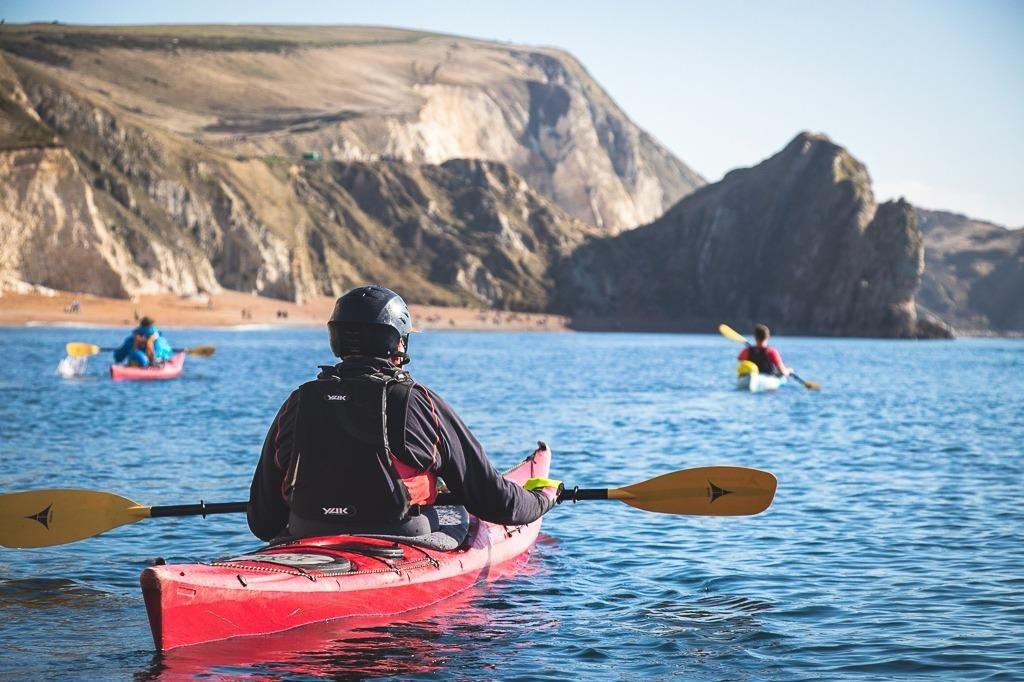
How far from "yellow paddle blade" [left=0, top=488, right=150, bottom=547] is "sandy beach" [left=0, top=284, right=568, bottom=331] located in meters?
86.9

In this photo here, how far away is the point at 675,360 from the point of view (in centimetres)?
7406

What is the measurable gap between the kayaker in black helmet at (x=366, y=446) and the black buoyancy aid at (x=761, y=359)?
31180 mm

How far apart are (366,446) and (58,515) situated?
3276 millimetres

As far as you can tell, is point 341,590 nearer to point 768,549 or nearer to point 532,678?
point 532,678

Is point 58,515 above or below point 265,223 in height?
below

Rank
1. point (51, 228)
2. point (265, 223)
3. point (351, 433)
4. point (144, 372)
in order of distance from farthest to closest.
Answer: point (265, 223) → point (51, 228) → point (144, 372) → point (351, 433)

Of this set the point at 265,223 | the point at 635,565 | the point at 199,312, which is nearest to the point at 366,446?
the point at 635,565

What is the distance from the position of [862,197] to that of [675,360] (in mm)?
115486

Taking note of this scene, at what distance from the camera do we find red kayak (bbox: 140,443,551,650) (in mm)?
7648

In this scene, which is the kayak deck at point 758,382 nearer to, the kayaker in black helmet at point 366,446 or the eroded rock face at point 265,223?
the kayaker in black helmet at point 366,446

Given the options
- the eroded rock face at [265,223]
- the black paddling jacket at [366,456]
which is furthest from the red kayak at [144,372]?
the eroded rock face at [265,223]

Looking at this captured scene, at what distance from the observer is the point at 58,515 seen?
9.76m

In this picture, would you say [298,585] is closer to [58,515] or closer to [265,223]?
[58,515]

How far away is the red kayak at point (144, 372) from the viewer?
37.7 metres
